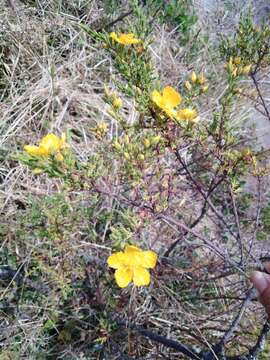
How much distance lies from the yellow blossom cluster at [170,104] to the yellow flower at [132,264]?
0.46 meters

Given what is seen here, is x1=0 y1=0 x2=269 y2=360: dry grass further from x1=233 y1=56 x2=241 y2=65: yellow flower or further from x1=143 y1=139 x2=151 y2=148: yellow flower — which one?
x1=233 y1=56 x2=241 y2=65: yellow flower

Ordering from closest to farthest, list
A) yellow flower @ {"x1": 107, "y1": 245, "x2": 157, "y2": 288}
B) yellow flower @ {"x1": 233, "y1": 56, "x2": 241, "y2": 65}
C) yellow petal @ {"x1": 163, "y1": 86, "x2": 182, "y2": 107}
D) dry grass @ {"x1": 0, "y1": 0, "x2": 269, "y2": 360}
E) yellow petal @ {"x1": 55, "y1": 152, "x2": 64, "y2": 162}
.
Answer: yellow petal @ {"x1": 55, "y1": 152, "x2": 64, "y2": 162} → yellow petal @ {"x1": 163, "y1": 86, "x2": 182, "y2": 107} → yellow flower @ {"x1": 233, "y1": 56, "x2": 241, "y2": 65} → yellow flower @ {"x1": 107, "y1": 245, "x2": 157, "y2": 288} → dry grass @ {"x1": 0, "y1": 0, "x2": 269, "y2": 360}

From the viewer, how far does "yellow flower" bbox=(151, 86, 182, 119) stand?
1195 millimetres

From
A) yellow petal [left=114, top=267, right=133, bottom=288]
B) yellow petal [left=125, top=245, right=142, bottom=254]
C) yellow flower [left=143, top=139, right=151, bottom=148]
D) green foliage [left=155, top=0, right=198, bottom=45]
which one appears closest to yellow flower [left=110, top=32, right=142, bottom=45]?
yellow flower [left=143, top=139, right=151, bottom=148]

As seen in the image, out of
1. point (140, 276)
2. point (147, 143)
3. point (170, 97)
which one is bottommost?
point (140, 276)

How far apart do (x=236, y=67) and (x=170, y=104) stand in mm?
263

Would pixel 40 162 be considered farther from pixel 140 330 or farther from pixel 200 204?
pixel 200 204

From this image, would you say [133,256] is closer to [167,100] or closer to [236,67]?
[167,100]

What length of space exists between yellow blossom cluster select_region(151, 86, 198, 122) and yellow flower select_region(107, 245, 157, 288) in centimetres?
46

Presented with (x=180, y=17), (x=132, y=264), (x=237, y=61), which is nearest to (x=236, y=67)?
(x=237, y=61)

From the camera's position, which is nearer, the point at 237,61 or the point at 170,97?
the point at 170,97

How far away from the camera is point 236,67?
4.37ft

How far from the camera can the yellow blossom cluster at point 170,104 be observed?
1.20 meters

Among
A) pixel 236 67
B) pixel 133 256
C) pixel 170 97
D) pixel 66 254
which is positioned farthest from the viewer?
pixel 66 254
